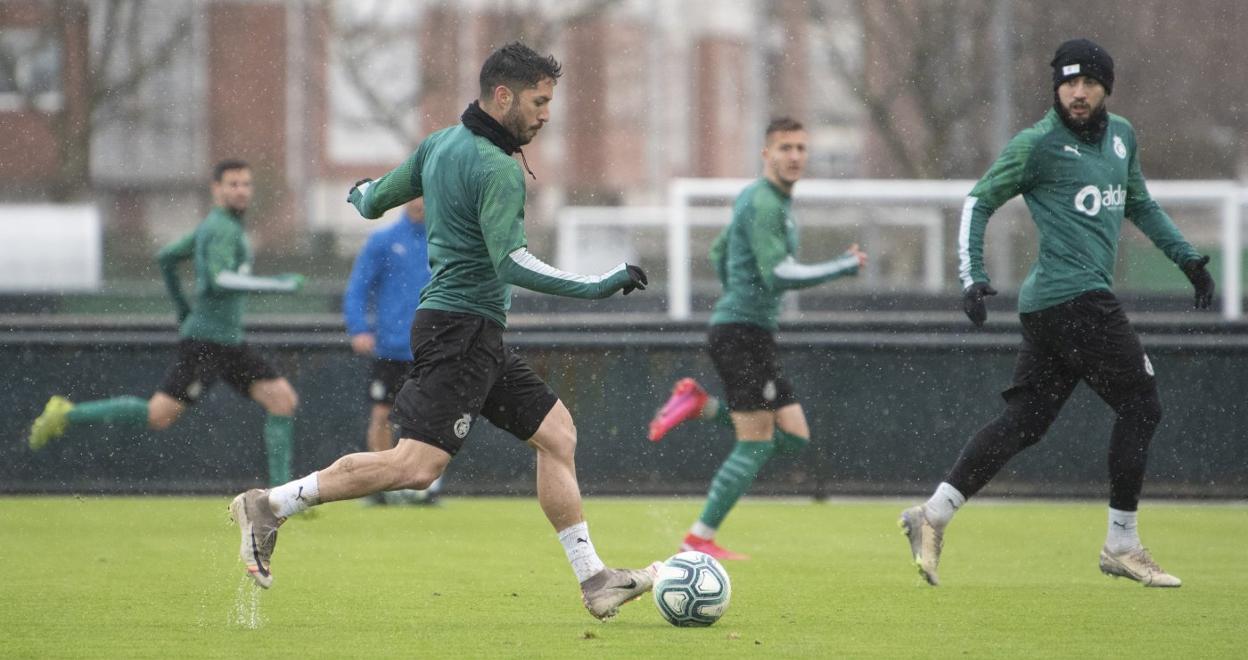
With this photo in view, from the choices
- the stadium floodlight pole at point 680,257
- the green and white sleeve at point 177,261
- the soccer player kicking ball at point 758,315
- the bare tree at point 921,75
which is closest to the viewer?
the soccer player kicking ball at point 758,315

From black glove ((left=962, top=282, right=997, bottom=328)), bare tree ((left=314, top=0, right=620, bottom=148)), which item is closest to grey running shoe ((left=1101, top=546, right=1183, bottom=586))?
black glove ((left=962, top=282, right=997, bottom=328))

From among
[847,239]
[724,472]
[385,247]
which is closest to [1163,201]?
[847,239]

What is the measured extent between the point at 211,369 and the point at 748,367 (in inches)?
147

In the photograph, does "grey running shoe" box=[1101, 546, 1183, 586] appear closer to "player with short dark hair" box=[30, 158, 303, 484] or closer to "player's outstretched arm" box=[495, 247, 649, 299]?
"player's outstretched arm" box=[495, 247, 649, 299]

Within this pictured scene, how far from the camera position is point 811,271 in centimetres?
964

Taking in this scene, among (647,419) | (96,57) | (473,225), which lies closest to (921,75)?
(96,57)

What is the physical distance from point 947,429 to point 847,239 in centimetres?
1211

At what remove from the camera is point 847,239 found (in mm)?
25250

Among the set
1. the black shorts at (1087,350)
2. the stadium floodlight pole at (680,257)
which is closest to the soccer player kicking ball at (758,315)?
the black shorts at (1087,350)

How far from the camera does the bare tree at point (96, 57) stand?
2662 cm

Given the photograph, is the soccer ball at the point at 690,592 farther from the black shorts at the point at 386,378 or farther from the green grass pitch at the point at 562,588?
the black shorts at the point at 386,378

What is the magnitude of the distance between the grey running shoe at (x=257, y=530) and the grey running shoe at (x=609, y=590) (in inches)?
45.4

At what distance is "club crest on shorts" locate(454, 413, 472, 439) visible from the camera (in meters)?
7.07

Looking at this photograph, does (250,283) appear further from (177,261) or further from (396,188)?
(396,188)
